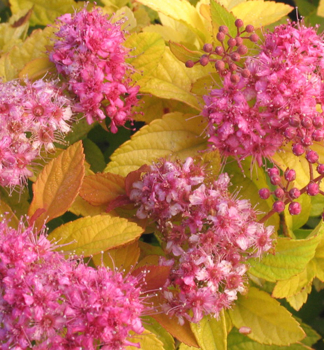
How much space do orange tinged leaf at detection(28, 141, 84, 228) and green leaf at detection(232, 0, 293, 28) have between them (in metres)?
0.72

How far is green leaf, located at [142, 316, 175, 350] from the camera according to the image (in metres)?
1.10

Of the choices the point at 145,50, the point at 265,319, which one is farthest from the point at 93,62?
the point at 265,319

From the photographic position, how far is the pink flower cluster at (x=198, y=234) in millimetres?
990

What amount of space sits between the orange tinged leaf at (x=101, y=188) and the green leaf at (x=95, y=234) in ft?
0.33

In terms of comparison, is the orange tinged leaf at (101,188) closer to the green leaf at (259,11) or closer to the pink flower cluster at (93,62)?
the pink flower cluster at (93,62)

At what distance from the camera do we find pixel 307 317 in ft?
5.24

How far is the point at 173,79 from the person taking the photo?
1.35 metres

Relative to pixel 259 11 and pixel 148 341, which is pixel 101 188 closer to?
pixel 148 341

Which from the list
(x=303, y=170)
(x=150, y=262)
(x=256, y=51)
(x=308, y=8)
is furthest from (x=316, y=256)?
(x=308, y=8)

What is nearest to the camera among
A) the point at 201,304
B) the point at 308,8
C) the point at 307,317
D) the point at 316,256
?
the point at 201,304

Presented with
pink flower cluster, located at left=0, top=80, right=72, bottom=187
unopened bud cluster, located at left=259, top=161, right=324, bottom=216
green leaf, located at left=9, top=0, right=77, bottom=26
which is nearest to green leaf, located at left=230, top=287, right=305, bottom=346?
unopened bud cluster, located at left=259, top=161, right=324, bottom=216

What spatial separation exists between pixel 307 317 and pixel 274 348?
31cm

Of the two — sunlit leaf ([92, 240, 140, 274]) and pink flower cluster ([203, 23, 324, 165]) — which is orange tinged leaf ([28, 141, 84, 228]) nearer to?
sunlit leaf ([92, 240, 140, 274])

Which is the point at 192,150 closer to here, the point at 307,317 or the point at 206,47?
the point at 206,47
